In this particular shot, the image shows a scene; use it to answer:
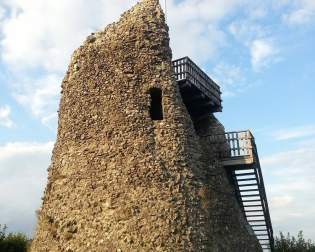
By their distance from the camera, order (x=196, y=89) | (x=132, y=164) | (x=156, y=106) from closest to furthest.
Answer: (x=132, y=164) < (x=156, y=106) < (x=196, y=89)

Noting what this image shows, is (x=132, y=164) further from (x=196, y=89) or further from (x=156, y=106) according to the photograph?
(x=196, y=89)

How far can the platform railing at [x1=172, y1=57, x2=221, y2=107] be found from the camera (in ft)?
56.9

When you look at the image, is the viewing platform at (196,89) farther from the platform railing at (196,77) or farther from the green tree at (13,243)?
the green tree at (13,243)

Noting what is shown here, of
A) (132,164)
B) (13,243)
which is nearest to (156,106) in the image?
(132,164)

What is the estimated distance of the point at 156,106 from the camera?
1569 cm

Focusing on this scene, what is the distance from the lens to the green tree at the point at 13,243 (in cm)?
2019

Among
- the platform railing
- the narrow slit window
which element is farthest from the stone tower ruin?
the platform railing

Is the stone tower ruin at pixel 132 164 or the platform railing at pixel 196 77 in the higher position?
the platform railing at pixel 196 77

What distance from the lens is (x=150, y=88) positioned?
15117mm

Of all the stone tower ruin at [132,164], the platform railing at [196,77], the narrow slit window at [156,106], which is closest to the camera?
the stone tower ruin at [132,164]

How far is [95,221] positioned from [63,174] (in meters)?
2.20

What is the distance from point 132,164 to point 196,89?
5.11 metres

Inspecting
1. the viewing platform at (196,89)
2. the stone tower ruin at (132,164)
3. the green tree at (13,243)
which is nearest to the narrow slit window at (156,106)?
the stone tower ruin at (132,164)

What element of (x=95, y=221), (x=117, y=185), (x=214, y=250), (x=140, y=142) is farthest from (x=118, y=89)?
(x=214, y=250)
